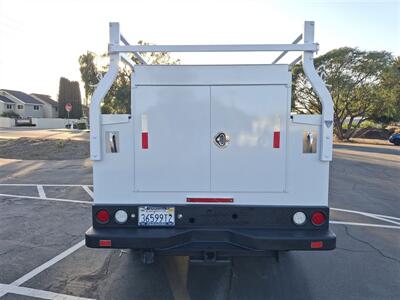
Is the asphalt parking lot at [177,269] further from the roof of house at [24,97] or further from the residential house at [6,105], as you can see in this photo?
the roof of house at [24,97]

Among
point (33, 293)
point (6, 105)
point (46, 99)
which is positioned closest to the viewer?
point (33, 293)

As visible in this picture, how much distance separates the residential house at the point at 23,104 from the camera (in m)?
67.5

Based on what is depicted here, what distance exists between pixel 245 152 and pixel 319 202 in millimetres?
898

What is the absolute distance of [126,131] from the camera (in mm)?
3494

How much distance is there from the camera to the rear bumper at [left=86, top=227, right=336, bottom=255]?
332 cm

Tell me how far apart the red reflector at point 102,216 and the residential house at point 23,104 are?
71.6 metres

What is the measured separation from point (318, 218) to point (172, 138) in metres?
1.67

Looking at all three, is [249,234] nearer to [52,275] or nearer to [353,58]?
[52,275]

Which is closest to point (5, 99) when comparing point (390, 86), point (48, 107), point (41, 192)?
point (48, 107)

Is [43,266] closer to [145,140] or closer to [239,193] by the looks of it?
[145,140]

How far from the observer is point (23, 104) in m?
67.5

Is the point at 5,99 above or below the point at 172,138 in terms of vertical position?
above

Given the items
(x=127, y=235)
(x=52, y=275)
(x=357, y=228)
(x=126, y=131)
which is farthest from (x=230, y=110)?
(x=357, y=228)

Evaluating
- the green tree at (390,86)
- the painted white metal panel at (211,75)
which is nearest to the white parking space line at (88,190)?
the painted white metal panel at (211,75)
